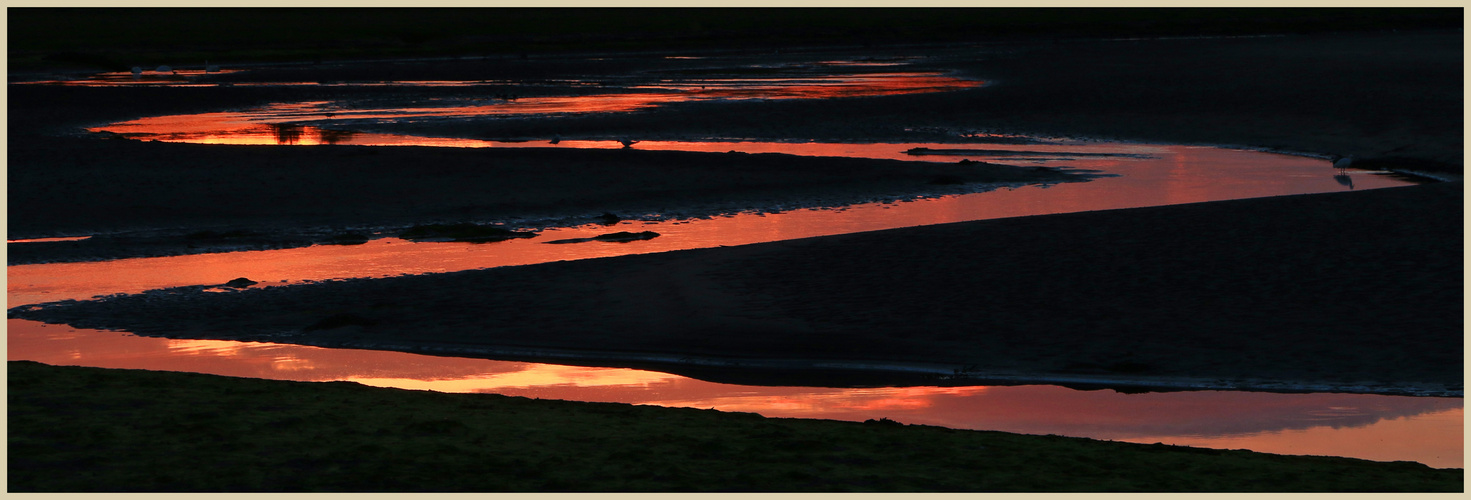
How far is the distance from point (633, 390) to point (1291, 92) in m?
26.6

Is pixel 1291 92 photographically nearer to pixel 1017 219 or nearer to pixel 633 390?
pixel 1017 219

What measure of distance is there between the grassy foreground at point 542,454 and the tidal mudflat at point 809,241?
1.37m

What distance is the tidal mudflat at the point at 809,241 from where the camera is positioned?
39.2ft

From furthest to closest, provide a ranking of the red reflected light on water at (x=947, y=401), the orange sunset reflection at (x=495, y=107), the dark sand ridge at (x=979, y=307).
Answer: the orange sunset reflection at (x=495, y=107) → the dark sand ridge at (x=979, y=307) → the red reflected light on water at (x=947, y=401)

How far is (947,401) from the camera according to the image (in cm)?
1048

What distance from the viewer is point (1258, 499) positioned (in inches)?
280

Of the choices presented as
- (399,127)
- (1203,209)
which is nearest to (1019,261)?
(1203,209)

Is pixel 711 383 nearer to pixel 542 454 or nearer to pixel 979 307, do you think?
pixel 979 307

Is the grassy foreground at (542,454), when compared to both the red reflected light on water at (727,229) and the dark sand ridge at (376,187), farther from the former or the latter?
the dark sand ridge at (376,187)

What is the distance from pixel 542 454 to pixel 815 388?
11.2 ft

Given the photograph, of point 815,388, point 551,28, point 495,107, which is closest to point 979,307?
point 815,388

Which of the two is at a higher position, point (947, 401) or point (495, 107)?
point (495, 107)

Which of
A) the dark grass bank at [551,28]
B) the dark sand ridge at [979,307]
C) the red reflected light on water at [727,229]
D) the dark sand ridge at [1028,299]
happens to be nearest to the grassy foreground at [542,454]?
the dark sand ridge at [979,307]

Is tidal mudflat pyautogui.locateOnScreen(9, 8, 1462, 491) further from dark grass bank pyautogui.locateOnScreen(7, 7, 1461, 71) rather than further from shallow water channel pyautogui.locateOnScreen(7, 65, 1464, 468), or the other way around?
dark grass bank pyautogui.locateOnScreen(7, 7, 1461, 71)
